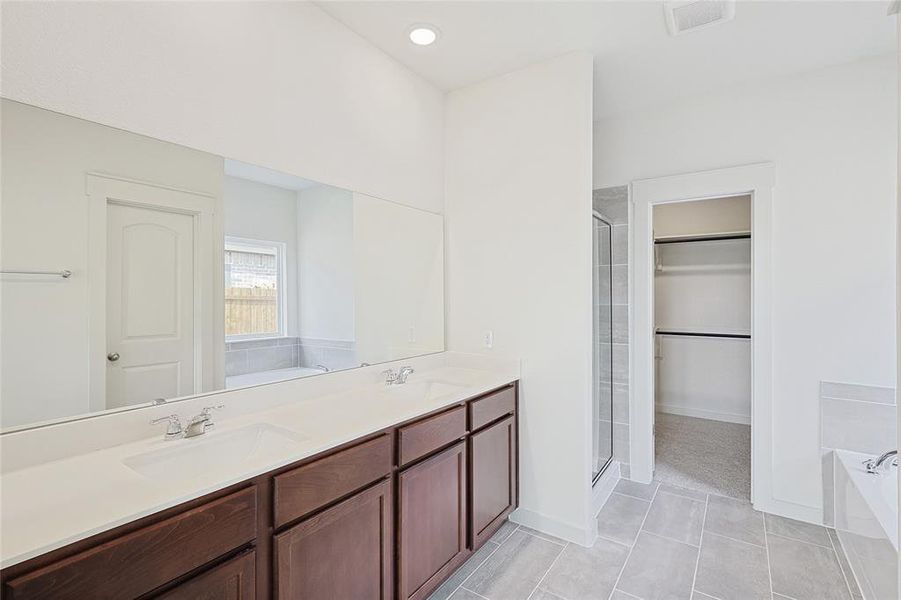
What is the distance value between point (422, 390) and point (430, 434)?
51cm

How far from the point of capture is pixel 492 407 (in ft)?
7.60

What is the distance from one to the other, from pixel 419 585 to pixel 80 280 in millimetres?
1695

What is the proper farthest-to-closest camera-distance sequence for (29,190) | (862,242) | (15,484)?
(862,242)
(29,190)
(15,484)

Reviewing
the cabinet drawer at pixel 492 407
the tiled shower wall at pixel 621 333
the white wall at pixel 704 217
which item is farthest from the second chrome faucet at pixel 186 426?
the white wall at pixel 704 217

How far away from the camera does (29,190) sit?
1251 mm

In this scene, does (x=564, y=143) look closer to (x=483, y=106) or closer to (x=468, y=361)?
(x=483, y=106)

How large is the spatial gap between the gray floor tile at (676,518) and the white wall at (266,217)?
2.38 meters

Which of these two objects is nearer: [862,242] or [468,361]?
[862,242]

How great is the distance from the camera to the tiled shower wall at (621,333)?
324cm

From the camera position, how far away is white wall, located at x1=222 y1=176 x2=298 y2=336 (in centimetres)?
179

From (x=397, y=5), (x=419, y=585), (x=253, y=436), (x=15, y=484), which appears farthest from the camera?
(x=397, y=5)

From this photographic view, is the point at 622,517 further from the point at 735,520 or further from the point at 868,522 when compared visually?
the point at 868,522

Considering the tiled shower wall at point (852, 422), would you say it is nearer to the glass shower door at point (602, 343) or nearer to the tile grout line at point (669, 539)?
the tile grout line at point (669, 539)

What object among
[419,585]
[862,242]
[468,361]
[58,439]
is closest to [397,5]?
[468,361]
